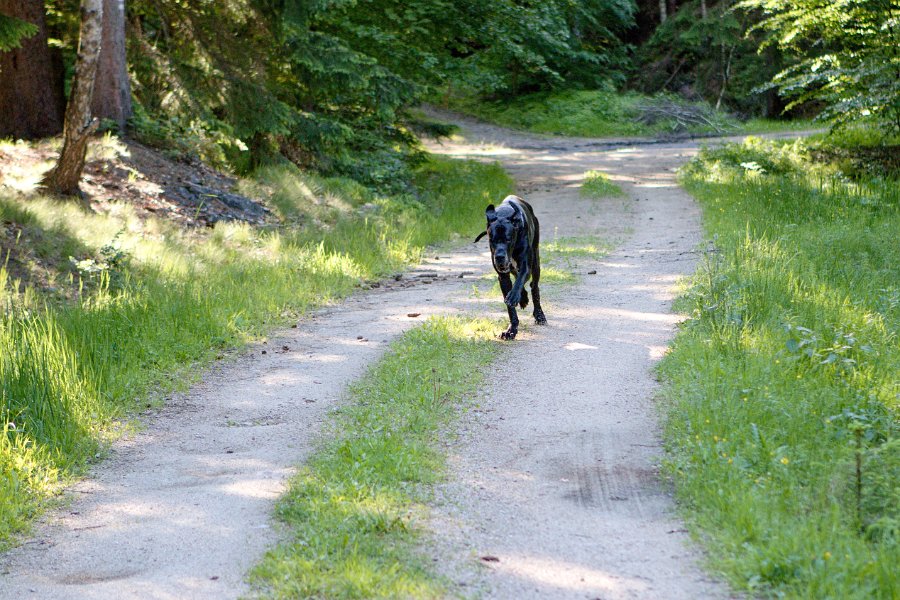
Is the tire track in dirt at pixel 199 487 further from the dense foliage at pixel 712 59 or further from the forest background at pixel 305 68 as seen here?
the dense foliage at pixel 712 59

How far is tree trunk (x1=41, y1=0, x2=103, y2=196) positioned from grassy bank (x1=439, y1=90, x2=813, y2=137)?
80.5 feet

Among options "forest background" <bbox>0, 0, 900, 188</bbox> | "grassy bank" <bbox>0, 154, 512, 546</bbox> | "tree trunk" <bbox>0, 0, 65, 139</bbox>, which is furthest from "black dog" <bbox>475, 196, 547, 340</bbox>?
"tree trunk" <bbox>0, 0, 65, 139</bbox>

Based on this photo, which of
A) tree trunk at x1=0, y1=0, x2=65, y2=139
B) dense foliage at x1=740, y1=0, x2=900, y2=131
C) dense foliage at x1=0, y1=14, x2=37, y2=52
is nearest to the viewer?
dense foliage at x1=0, y1=14, x2=37, y2=52

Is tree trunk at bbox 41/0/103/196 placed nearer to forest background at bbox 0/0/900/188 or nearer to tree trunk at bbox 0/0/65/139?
forest background at bbox 0/0/900/188

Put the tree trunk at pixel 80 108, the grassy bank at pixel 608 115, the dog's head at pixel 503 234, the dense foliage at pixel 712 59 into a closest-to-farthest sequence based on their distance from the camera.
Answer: the dog's head at pixel 503 234 → the tree trunk at pixel 80 108 → the grassy bank at pixel 608 115 → the dense foliage at pixel 712 59

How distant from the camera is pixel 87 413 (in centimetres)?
681

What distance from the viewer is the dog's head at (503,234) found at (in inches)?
348

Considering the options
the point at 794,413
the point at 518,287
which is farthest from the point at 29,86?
the point at 794,413

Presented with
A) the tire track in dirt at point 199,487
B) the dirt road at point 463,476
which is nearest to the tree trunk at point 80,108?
the dirt road at point 463,476

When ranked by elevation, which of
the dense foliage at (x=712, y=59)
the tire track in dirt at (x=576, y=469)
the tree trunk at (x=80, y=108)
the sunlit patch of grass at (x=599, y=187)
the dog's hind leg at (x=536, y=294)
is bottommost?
the tire track in dirt at (x=576, y=469)

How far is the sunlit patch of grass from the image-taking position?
20.8 m

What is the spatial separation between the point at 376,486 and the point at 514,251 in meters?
4.39

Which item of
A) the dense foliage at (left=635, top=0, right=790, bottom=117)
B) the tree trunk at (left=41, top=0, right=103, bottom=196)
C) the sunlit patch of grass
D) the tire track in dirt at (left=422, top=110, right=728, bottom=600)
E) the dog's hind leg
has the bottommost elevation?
the tire track in dirt at (left=422, top=110, right=728, bottom=600)

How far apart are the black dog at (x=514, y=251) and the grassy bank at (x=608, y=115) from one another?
79.2 feet
